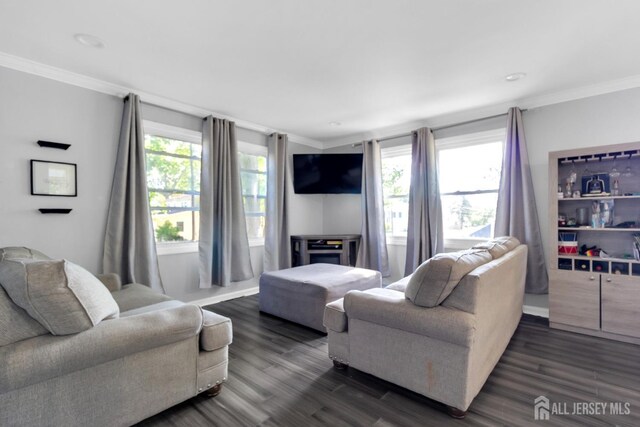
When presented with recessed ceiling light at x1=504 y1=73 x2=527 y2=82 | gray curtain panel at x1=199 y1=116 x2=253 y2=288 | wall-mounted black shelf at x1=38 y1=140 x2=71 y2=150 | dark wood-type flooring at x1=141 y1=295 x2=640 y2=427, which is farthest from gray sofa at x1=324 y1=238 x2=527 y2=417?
wall-mounted black shelf at x1=38 y1=140 x2=71 y2=150

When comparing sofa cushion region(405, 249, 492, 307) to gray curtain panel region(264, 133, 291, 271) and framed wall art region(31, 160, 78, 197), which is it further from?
framed wall art region(31, 160, 78, 197)

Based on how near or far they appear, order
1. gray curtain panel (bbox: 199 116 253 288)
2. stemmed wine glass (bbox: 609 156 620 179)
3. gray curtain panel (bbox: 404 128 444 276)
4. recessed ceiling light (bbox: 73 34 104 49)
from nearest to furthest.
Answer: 1. recessed ceiling light (bbox: 73 34 104 49)
2. stemmed wine glass (bbox: 609 156 620 179)
3. gray curtain panel (bbox: 199 116 253 288)
4. gray curtain panel (bbox: 404 128 444 276)

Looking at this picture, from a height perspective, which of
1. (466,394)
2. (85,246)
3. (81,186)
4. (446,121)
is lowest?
(466,394)

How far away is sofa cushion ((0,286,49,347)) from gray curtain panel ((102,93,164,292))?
1785 mm

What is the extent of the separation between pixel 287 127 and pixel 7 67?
3029 mm

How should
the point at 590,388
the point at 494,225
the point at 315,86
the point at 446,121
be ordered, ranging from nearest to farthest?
1. the point at 590,388
2. the point at 315,86
3. the point at 494,225
4. the point at 446,121

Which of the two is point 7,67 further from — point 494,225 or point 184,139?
point 494,225

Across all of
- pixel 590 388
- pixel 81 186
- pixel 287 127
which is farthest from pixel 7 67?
pixel 590 388

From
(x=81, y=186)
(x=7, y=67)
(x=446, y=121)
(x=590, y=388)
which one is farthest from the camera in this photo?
(x=446, y=121)

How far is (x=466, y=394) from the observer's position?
1.73 metres

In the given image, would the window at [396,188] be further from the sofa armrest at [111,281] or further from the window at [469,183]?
the sofa armrest at [111,281]

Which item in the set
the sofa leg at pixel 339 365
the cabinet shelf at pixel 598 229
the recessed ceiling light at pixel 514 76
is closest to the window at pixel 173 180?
the sofa leg at pixel 339 365

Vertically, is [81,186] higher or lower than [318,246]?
higher

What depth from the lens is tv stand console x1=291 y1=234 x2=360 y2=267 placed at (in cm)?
474
